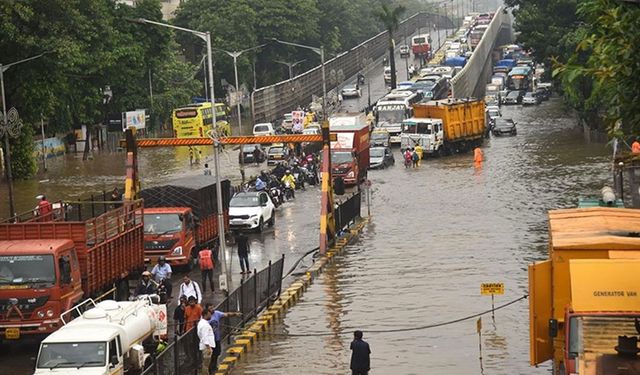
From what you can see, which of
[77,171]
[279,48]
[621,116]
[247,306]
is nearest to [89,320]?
[247,306]

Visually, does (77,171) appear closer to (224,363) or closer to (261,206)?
(261,206)

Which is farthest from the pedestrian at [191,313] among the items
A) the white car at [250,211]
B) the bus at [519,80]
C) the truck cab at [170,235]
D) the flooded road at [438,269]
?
the bus at [519,80]

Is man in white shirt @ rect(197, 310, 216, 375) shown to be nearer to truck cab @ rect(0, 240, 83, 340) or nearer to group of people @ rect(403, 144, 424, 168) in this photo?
truck cab @ rect(0, 240, 83, 340)

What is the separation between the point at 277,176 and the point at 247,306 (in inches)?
1091

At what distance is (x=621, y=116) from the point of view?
1983 centimetres

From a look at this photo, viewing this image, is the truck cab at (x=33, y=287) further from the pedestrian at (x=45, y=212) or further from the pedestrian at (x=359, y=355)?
the pedestrian at (x=359, y=355)

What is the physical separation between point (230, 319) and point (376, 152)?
1495 inches

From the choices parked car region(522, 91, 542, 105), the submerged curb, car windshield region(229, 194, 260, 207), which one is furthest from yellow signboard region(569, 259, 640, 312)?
parked car region(522, 91, 542, 105)

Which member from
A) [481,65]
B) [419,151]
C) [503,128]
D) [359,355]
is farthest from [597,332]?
[481,65]

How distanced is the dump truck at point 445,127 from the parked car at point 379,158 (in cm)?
191

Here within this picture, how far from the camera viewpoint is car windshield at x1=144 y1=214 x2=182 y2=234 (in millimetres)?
34938

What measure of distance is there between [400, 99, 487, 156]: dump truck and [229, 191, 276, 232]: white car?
22.4 metres

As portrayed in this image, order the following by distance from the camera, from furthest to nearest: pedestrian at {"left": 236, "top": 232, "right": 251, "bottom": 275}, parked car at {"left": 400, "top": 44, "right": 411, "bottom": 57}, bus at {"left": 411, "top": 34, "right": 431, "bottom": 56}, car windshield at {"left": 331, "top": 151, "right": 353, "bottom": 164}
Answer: parked car at {"left": 400, "top": 44, "right": 411, "bottom": 57} → bus at {"left": 411, "top": 34, "right": 431, "bottom": 56} → car windshield at {"left": 331, "top": 151, "right": 353, "bottom": 164} → pedestrian at {"left": 236, "top": 232, "right": 251, "bottom": 275}

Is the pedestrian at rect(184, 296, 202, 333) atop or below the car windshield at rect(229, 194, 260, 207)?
below
